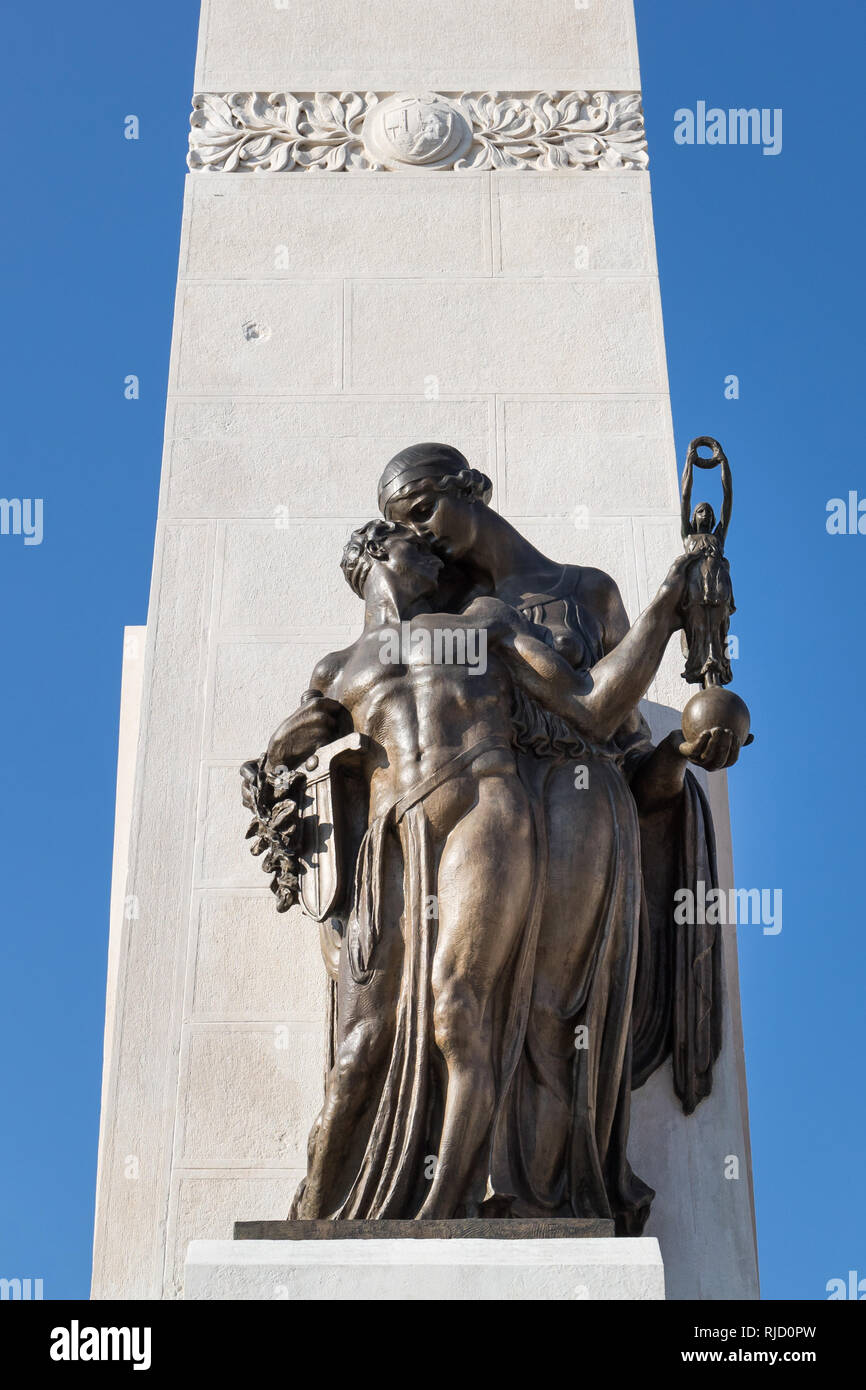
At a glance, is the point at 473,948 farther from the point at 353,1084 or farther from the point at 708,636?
the point at 708,636

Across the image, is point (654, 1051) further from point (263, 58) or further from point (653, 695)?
point (263, 58)

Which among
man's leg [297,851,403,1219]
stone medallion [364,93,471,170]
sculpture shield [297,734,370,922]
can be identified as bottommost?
man's leg [297,851,403,1219]

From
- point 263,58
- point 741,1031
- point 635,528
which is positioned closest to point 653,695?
point 635,528

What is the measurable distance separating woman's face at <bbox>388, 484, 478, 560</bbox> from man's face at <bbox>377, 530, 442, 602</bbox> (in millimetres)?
Result: 44

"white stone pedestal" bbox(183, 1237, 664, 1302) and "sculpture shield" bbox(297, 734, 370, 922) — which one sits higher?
"sculpture shield" bbox(297, 734, 370, 922)

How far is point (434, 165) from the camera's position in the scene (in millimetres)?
7820

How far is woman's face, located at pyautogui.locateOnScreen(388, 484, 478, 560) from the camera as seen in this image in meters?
5.91

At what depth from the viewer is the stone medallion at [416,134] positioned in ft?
25.6

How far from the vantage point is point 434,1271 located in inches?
181

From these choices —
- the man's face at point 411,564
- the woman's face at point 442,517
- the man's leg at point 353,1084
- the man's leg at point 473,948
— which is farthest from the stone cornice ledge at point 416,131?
the man's leg at point 353,1084

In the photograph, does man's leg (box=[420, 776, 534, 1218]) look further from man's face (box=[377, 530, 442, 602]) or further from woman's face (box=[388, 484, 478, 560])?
woman's face (box=[388, 484, 478, 560])

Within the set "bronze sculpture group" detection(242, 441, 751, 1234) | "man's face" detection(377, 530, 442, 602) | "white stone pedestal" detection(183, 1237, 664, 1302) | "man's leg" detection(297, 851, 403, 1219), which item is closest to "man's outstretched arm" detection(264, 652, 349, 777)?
"bronze sculpture group" detection(242, 441, 751, 1234)

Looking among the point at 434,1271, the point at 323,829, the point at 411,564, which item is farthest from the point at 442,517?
the point at 434,1271
